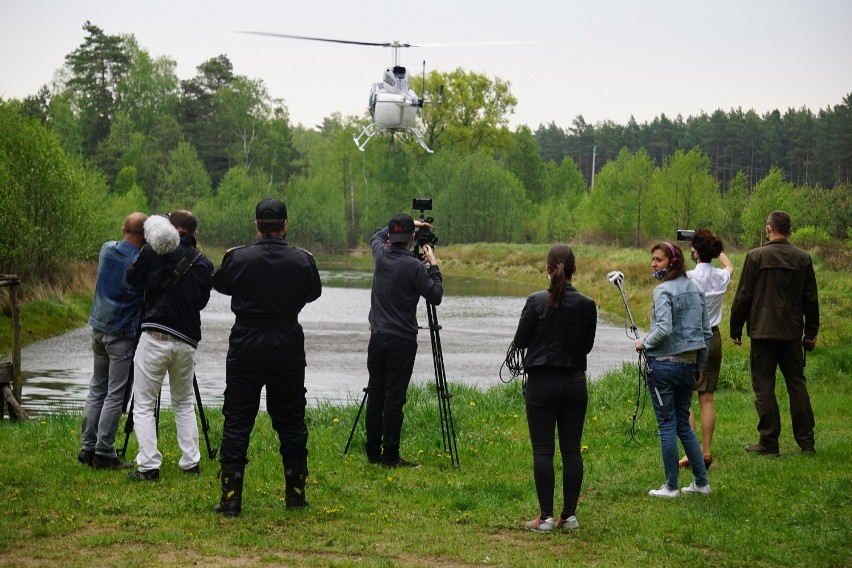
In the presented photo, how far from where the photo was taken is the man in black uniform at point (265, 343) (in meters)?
7.62

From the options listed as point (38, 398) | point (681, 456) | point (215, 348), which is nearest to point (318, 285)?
point (681, 456)

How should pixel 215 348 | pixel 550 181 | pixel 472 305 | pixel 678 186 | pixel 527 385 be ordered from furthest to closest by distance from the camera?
1. pixel 550 181
2. pixel 678 186
3. pixel 472 305
4. pixel 215 348
5. pixel 527 385

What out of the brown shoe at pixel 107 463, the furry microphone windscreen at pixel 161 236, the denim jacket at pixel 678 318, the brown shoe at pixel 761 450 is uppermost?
the furry microphone windscreen at pixel 161 236

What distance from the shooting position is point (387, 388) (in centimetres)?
959

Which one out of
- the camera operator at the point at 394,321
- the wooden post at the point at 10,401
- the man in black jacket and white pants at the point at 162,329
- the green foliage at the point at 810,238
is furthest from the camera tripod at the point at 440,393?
the green foliage at the point at 810,238

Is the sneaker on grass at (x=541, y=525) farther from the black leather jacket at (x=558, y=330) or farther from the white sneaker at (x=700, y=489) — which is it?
the white sneaker at (x=700, y=489)

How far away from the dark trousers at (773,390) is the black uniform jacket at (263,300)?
192 inches

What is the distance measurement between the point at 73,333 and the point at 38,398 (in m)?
12.1

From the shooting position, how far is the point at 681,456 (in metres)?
10.2

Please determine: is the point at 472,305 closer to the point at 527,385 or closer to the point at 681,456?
the point at 681,456

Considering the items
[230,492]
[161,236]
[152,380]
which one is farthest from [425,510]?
[161,236]

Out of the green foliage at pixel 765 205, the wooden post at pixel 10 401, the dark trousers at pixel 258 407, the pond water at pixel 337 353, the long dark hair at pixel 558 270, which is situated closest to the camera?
the long dark hair at pixel 558 270

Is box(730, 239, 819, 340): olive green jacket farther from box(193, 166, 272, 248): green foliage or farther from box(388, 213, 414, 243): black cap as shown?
box(193, 166, 272, 248): green foliage

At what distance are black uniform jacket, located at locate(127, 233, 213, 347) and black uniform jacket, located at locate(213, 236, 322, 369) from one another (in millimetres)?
812
